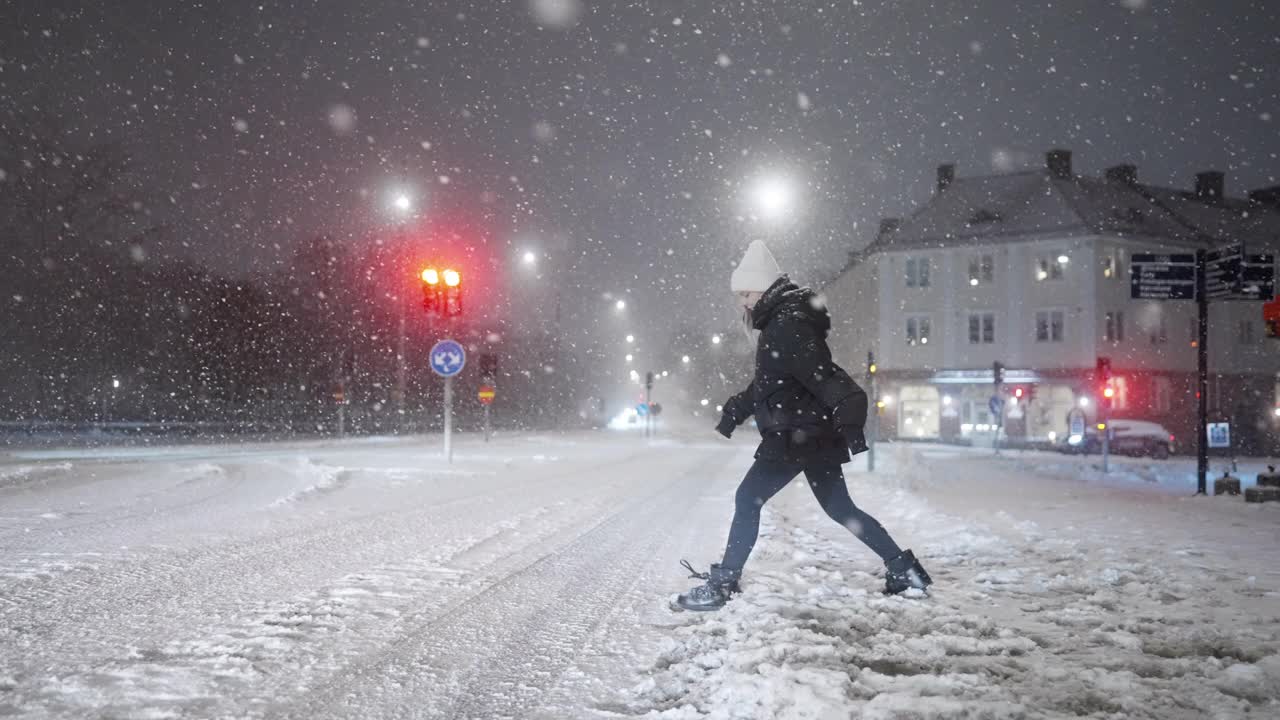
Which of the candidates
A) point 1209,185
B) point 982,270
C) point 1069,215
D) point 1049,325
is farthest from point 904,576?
point 1209,185

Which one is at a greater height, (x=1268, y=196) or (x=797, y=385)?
(x=1268, y=196)

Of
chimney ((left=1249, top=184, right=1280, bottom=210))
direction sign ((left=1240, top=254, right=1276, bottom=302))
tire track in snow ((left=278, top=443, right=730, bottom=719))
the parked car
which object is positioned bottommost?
the parked car

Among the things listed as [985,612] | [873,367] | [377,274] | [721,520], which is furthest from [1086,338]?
[985,612]

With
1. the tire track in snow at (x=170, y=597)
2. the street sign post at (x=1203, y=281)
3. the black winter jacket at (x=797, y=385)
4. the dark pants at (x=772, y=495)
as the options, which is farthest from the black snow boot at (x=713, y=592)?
the street sign post at (x=1203, y=281)

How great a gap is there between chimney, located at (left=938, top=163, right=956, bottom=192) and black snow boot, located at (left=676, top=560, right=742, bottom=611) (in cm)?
5322

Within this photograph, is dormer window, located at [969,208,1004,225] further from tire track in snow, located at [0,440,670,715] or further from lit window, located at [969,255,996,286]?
tire track in snow, located at [0,440,670,715]

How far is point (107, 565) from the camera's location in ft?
19.9

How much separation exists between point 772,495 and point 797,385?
2.04ft

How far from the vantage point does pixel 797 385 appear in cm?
490

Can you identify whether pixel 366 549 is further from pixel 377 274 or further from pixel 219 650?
pixel 377 274

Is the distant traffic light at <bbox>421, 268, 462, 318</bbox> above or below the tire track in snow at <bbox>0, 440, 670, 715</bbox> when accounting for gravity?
above

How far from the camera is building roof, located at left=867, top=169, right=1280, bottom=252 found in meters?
47.3

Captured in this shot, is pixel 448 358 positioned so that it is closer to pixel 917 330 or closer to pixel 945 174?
pixel 917 330

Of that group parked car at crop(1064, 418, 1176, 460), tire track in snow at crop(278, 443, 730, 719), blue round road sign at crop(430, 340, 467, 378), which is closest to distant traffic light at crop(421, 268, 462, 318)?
blue round road sign at crop(430, 340, 467, 378)
